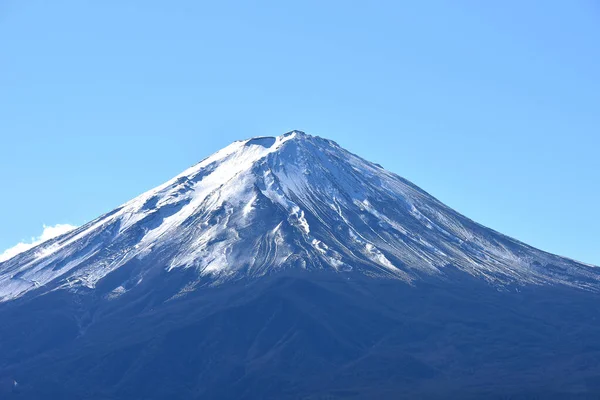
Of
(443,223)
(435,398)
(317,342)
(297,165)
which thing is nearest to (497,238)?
(443,223)


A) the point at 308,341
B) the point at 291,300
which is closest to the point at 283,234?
the point at 291,300

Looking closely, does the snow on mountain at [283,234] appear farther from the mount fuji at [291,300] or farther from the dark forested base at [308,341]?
the dark forested base at [308,341]

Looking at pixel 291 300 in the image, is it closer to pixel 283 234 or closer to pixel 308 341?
pixel 308 341

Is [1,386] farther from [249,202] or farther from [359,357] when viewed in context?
[249,202]

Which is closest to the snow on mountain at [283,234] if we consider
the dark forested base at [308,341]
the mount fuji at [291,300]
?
the mount fuji at [291,300]

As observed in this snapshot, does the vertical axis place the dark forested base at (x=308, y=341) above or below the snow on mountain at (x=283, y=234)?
below

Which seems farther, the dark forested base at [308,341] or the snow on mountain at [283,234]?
the snow on mountain at [283,234]

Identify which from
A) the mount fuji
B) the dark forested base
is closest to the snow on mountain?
the mount fuji

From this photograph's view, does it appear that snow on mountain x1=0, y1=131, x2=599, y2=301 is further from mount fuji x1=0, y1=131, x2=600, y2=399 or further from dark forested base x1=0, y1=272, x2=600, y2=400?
dark forested base x1=0, y1=272, x2=600, y2=400
